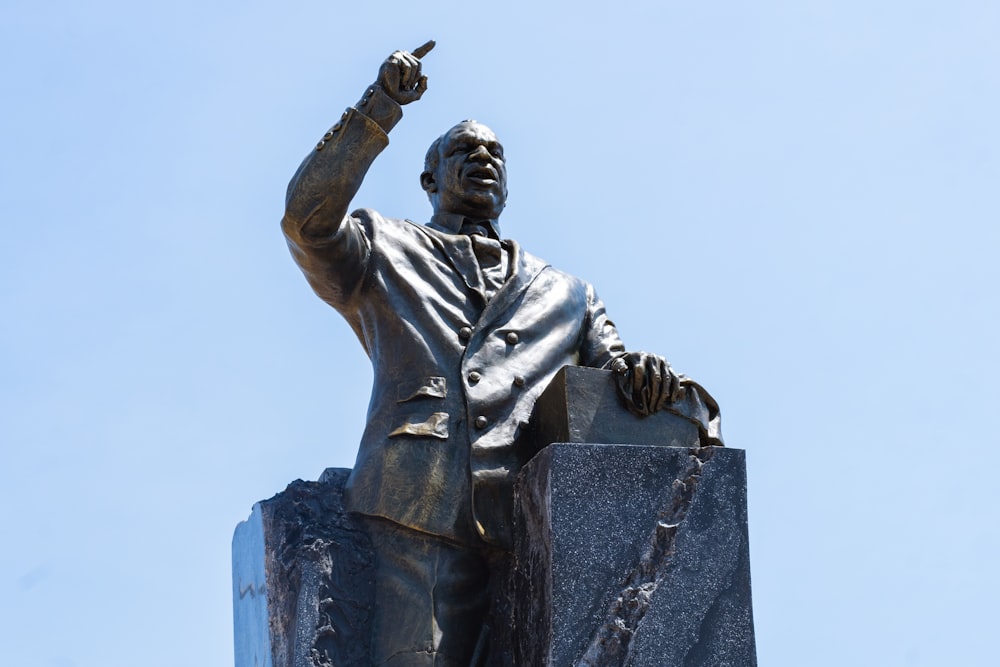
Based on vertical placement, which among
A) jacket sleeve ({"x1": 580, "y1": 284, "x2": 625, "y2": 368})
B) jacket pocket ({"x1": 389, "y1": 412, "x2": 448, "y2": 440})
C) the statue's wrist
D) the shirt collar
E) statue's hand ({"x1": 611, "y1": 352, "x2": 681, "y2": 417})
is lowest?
jacket pocket ({"x1": 389, "y1": 412, "x2": 448, "y2": 440})

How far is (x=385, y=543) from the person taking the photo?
22.0ft

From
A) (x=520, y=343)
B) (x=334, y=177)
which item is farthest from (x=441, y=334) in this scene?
(x=334, y=177)

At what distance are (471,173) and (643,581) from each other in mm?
2187

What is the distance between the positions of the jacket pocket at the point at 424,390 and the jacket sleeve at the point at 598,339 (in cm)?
81

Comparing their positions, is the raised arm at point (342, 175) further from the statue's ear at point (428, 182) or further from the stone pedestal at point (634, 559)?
the stone pedestal at point (634, 559)

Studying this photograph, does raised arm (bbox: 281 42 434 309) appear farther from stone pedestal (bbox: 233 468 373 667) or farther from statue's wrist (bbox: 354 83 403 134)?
stone pedestal (bbox: 233 468 373 667)

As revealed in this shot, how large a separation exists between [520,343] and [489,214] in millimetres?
766

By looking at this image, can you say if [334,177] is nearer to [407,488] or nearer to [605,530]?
[407,488]

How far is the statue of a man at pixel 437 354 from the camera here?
658 cm

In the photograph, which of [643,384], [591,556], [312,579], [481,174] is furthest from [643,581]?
[481,174]

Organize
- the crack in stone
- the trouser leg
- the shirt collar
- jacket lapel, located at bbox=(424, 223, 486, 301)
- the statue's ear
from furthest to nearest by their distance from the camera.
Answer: the statue's ear, the shirt collar, jacket lapel, located at bbox=(424, 223, 486, 301), the trouser leg, the crack in stone

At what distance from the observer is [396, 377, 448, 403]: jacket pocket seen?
6770 millimetres

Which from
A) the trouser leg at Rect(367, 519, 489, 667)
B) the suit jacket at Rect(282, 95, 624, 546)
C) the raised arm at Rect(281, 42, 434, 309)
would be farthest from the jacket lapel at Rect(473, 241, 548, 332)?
the trouser leg at Rect(367, 519, 489, 667)

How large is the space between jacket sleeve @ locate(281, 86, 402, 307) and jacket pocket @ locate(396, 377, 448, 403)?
610 millimetres
